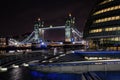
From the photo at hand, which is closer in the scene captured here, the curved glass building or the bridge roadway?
the bridge roadway

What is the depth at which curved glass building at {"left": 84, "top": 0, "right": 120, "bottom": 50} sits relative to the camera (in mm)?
74812

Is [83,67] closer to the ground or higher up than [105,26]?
closer to the ground

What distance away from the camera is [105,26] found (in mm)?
77312

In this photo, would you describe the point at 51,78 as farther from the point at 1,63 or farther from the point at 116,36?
the point at 116,36

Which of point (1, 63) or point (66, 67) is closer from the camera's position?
point (66, 67)

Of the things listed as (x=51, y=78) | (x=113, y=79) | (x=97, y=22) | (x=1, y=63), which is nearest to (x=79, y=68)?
(x=51, y=78)

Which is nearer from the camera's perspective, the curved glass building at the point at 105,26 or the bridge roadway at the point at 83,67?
the bridge roadway at the point at 83,67

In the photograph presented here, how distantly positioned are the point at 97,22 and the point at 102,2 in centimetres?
652

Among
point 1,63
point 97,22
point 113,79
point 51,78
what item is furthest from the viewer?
point 97,22

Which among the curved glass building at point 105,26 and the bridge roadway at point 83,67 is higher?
the curved glass building at point 105,26

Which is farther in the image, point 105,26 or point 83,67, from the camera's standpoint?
point 105,26

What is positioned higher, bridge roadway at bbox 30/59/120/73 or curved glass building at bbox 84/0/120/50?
curved glass building at bbox 84/0/120/50

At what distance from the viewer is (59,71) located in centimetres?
3928

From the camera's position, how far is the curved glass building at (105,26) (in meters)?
74.8
